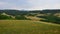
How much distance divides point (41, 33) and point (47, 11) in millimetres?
54011

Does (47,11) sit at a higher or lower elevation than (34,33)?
lower

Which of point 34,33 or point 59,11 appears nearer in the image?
point 34,33

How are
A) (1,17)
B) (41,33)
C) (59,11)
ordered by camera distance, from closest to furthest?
1. (41,33)
2. (1,17)
3. (59,11)

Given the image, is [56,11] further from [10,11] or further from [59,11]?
[10,11]

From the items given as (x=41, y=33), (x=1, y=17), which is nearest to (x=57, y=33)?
(x=41, y=33)

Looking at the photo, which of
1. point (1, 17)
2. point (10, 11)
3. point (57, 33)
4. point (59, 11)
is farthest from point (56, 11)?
point (57, 33)

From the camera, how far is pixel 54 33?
63.4 ft

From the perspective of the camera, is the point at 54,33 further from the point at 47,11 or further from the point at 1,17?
the point at 47,11

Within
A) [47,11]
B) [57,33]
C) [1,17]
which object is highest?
[57,33]

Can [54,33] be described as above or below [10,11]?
above

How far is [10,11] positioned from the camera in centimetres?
6981

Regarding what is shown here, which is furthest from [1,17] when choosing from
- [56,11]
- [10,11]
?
[56,11]

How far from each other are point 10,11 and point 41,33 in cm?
5190

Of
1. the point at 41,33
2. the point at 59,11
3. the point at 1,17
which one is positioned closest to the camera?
the point at 41,33
